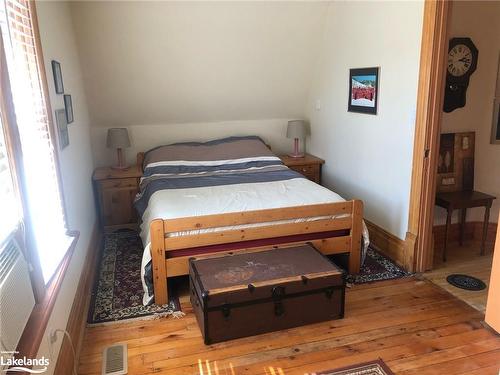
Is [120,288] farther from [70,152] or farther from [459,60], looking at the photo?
[459,60]

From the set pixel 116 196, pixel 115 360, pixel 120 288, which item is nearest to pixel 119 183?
pixel 116 196

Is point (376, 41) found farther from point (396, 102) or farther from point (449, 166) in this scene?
point (449, 166)

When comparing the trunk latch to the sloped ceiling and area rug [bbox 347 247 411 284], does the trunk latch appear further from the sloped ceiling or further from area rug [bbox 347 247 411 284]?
the sloped ceiling

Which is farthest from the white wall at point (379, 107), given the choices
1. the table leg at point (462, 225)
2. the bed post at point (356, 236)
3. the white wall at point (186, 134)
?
the table leg at point (462, 225)

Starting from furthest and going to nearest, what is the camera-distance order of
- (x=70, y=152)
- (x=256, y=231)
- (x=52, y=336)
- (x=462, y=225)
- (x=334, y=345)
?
(x=462, y=225)
(x=70, y=152)
(x=256, y=231)
(x=334, y=345)
(x=52, y=336)

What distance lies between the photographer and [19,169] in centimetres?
150

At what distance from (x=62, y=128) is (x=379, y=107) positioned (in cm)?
233

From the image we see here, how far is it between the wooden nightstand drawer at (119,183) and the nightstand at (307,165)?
1554 mm

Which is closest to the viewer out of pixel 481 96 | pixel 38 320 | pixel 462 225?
pixel 38 320

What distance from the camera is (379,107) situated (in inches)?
128

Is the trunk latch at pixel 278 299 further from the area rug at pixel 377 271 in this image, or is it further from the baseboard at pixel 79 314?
the baseboard at pixel 79 314

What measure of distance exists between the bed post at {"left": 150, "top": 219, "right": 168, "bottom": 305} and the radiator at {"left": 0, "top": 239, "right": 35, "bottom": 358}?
98 cm

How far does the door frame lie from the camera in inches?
102

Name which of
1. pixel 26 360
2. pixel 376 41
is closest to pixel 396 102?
pixel 376 41
